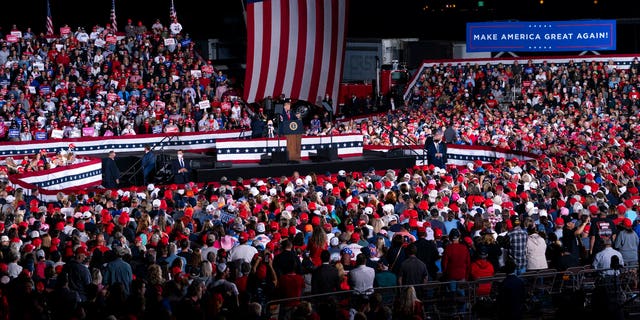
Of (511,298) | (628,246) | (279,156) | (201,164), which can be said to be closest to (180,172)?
(201,164)

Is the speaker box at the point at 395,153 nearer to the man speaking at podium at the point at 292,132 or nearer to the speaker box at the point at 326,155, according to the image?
the speaker box at the point at 326,155

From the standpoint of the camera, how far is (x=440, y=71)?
1938 inches

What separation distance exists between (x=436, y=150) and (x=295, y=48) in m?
9.55

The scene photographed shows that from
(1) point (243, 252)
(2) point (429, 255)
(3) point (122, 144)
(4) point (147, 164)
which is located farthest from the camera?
(3) point (122, 144)

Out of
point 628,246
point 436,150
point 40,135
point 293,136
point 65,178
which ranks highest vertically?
point 40,135

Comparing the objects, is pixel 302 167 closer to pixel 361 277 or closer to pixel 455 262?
pixel 455 262

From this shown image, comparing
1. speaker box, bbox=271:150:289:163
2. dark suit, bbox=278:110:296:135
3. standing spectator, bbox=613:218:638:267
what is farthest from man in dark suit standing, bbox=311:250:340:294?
dark suit, bbox=278:110:296:135

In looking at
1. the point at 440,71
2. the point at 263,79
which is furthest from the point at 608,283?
the point at 440,71

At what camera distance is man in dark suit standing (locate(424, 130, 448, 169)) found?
35188mm

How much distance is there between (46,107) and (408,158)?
Result: 12879mm

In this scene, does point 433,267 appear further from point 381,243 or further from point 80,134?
point 80,134

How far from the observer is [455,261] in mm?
17562

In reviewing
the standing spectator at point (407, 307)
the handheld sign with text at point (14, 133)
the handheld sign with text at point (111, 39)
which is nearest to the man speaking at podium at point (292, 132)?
the handheld sign with text at point (14, 133)

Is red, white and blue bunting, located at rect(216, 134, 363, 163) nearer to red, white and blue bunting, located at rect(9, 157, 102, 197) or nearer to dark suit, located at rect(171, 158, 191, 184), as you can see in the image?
dark suit, located at rect(171, 158, 191, 184)
